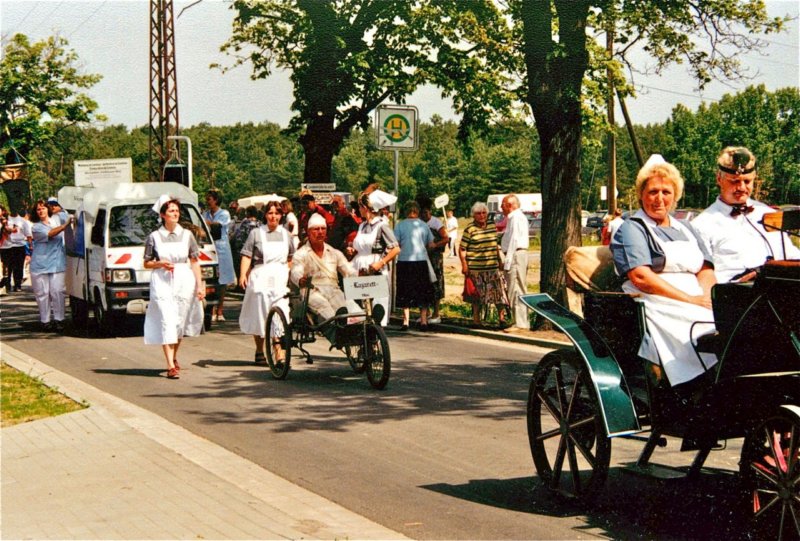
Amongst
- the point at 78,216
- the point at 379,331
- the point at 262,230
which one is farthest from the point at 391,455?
the point at 78,216

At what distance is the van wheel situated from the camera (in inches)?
763

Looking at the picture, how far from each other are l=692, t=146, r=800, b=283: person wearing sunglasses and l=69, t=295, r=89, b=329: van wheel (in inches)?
580

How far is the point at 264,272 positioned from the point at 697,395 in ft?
26.7

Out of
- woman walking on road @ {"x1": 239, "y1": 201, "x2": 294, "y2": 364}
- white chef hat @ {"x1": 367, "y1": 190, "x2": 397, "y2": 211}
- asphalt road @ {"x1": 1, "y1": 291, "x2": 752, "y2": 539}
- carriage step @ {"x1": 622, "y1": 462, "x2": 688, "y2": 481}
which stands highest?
white chef hat @ {"x1": 367, "y1": 190, "x2": 397, "y2": 211}

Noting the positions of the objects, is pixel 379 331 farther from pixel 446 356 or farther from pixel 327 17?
pixel 327 17

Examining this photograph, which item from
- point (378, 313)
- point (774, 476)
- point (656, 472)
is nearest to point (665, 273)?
point (656, 472)

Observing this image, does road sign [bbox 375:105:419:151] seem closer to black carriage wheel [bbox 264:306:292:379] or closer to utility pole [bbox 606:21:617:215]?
utility pole [bbox 606:21:617:215]

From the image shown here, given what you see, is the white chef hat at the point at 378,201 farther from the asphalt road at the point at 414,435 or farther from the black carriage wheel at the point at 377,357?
the black carriage wheel at the point at 377,357

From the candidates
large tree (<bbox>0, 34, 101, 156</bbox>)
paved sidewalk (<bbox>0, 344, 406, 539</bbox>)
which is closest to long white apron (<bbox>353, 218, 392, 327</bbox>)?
paved sidewalk (<bbox>0, 344, 406, 539</bbox>)

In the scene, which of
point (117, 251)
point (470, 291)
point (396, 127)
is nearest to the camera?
point (470, 291)

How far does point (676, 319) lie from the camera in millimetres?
5836

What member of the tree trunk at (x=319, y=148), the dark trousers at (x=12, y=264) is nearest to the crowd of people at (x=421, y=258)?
the dark trousers at (x=12, y=264)

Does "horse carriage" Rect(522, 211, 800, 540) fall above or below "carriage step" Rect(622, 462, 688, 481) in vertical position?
above

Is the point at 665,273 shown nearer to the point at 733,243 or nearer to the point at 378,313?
the point at 733,243
